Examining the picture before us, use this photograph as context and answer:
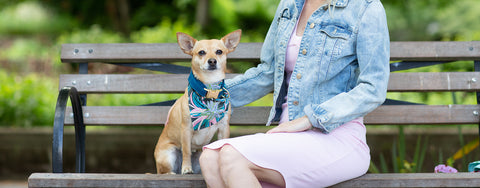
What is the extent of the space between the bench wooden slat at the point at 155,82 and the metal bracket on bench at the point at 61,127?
27cm

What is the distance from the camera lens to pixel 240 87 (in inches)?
111

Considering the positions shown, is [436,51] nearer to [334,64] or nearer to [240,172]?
[334,64]

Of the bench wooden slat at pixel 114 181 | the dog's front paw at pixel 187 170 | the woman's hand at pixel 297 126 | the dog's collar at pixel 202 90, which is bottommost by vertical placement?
the dog's front paw at pixel 187 170

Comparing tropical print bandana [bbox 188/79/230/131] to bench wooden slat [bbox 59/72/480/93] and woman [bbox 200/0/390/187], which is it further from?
bench wooden slat [bbox 59/72/480/93]

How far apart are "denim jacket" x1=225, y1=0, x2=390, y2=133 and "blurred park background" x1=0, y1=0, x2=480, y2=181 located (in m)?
2.24

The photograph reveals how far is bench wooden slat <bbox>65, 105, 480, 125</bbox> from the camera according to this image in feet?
10.7

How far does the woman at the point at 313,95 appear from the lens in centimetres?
222

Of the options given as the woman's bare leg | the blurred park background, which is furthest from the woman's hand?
the blurred park background

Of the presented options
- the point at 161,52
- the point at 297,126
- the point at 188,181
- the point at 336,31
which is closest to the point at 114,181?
the point at 188,181

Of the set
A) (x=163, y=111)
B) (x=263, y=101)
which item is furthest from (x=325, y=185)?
(x=263, y=101)

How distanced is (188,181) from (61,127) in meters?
0.75

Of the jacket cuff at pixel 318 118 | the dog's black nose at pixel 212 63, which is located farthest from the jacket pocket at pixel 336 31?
the dog's black nose at pixel 212 63

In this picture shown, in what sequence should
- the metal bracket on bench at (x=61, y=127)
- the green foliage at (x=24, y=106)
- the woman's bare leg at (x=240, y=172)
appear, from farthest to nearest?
the green foliage at (x=24, y=106) < the metal bracket on bench at (x=61, y=127) < the woman's bare leg at (x=240, y=172)

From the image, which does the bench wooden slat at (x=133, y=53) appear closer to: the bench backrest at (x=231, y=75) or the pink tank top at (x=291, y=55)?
the bench backrest at (x=231, y=75)
